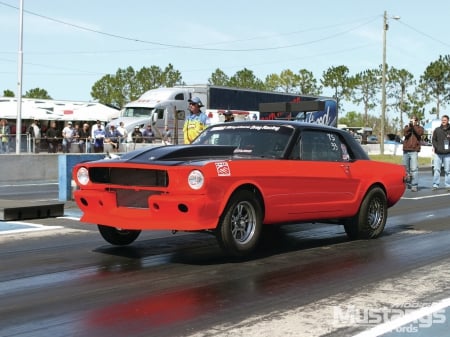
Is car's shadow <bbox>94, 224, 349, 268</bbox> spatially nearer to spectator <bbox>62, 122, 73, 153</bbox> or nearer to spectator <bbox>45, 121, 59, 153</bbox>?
spectator <bbox>45, 121, 59, 153</bbox>

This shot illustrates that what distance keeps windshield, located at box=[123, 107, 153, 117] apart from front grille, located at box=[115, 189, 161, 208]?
93.3 feet

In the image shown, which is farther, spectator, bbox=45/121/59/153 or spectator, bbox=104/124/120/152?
spectator, bbox=104/124/120/152

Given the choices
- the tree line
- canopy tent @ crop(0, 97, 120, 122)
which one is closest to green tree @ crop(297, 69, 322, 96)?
the tree line

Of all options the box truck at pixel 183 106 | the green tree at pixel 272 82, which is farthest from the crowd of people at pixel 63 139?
the green tree at pixel 272 82

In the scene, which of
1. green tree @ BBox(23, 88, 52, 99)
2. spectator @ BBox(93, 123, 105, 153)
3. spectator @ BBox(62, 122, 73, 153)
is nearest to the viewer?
spectator @ BBox(62, 122, 73, 153)

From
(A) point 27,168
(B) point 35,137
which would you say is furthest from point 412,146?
(B) point 35,137

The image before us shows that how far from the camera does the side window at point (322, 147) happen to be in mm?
7488

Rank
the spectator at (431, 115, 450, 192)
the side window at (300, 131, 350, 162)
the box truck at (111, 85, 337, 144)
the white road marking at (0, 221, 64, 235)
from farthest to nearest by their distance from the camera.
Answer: the box truck at (111, 85, 337, 144) → the spectator at (431, 115, 450, 192) → the white road marking at (0, 221, 64, 235) → the side window at (300, 131, 350, 162)

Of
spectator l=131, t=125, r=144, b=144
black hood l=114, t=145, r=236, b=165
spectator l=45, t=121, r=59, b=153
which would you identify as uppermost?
spectator l=131, t=125, r=144, b=144

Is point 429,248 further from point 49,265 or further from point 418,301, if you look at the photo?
point 49,265

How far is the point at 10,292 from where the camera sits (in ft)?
17.2

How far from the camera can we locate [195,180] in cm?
606

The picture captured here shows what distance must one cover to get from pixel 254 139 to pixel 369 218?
2.07m

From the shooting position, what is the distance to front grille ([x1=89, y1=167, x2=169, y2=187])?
6.26 meters
